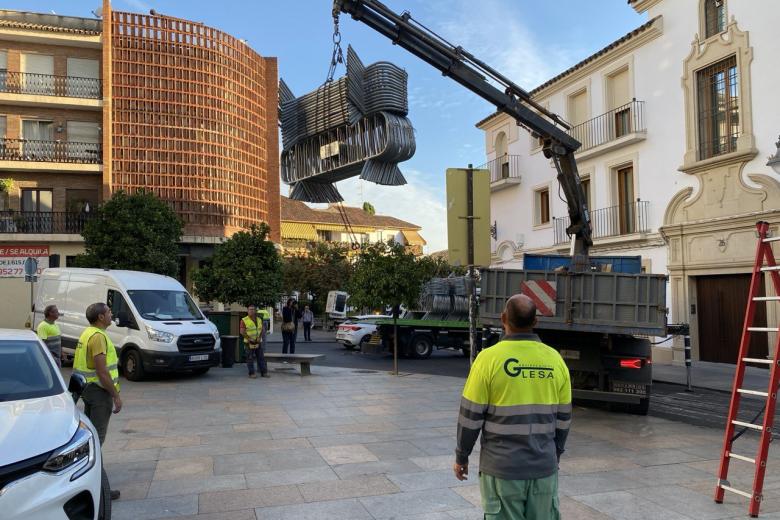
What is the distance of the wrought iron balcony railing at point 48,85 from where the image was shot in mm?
26812

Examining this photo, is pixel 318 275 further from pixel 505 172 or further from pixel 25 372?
pixel 25 372

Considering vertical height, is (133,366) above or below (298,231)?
below

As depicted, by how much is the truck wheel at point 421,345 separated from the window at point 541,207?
285 inches

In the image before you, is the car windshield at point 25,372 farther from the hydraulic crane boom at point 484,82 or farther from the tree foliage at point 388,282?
the tree foliage at point 388,282

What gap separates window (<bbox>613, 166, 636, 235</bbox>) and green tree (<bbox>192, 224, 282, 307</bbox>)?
11033 millimetres

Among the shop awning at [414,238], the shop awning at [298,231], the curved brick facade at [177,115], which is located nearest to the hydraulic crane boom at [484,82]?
the curved brick facade at [177,115]

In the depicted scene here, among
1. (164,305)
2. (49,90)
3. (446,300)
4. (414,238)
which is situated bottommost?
(446,300)

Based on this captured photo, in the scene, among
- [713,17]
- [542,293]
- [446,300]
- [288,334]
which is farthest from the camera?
[446,300]

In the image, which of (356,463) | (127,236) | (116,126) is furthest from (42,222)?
(356,463)

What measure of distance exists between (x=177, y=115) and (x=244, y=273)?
9502 mm

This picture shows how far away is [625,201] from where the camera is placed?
2073 centimetres

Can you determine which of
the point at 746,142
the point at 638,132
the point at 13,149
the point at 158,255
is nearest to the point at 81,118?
the point at 13,149

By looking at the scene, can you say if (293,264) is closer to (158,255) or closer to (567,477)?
(158,255)

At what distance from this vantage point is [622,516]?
5160 mm
